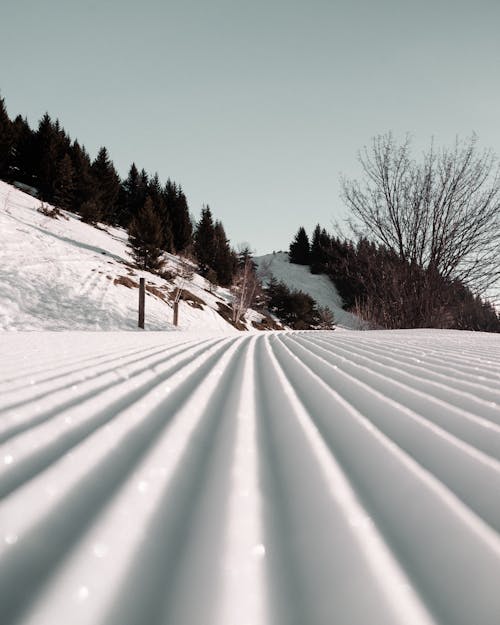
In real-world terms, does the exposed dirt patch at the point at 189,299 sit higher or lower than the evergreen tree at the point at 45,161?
lower

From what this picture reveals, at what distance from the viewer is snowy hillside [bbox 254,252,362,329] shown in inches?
1163

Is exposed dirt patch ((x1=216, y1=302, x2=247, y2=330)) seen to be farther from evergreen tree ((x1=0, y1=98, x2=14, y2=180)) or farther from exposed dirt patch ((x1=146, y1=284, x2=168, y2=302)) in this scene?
evergreen tree ((x1=0, y1=98, x2=14, y2=180))

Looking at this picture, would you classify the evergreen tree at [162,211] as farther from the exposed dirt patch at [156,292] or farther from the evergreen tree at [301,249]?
the evergreen tree at [301,249]

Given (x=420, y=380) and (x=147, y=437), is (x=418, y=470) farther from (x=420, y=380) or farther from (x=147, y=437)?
(x=420, y=380)

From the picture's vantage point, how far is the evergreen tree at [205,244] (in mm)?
25281

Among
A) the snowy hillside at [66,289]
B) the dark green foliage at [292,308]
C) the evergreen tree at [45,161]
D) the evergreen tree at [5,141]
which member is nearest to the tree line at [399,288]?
the snowy hillside at [66,289]

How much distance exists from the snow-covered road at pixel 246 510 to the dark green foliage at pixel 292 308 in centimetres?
2204

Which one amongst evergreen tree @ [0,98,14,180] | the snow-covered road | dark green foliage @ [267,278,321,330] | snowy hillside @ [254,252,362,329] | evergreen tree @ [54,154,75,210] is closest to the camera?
the snow-covered road

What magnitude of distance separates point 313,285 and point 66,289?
89.9 ft

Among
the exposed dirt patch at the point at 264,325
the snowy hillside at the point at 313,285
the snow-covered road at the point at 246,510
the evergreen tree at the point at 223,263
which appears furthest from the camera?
the snowy hillside at the point at 313,285

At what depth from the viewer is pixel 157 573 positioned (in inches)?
13.8

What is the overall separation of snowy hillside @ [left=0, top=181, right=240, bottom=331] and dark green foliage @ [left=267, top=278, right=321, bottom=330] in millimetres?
9461

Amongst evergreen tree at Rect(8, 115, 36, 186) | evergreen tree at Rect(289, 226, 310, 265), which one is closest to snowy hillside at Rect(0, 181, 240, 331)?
evergreen tree at Rect(8, 115, 36, 186)

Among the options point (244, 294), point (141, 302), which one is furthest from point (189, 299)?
point (141, 302)
